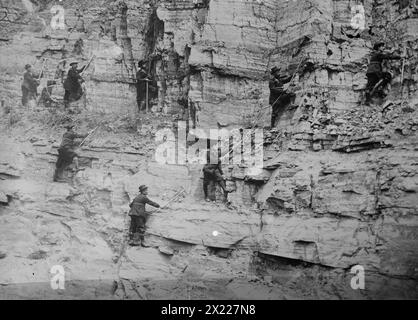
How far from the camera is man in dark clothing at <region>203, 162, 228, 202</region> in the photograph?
424 inches

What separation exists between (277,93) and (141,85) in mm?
3386

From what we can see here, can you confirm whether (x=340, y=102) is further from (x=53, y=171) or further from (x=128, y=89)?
(x=53, y=171)

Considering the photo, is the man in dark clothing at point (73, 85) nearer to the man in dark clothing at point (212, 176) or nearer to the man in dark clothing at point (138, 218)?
the man in dark clothing at point (138, 218)

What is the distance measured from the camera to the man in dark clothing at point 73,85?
12.6 metres

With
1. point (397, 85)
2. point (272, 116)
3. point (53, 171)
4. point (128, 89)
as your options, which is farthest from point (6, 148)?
point (397, 85)

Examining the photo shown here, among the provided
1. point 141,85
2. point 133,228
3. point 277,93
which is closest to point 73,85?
point 141,85

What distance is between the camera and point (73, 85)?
12.7 metres

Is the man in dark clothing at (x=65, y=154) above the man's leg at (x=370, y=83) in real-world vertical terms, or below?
below

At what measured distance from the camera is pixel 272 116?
11891mm

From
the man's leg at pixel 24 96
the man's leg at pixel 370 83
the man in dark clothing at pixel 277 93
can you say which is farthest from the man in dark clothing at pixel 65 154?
the man's leg at pixel 370 83

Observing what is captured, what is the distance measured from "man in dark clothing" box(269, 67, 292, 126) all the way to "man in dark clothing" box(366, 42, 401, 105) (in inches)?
67.7

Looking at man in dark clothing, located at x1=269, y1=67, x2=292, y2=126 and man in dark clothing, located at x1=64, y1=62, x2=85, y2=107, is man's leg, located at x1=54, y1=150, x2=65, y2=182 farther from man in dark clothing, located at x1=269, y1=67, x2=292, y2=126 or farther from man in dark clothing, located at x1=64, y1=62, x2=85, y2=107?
man in dark clothing, located at x1=269, y1=67, x2=292, y2=126

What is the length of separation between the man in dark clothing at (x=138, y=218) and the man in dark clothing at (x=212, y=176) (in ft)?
3.60

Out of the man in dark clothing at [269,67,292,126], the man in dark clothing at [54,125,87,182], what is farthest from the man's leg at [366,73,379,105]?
the man in dark clothing at [54,125,87,182]
